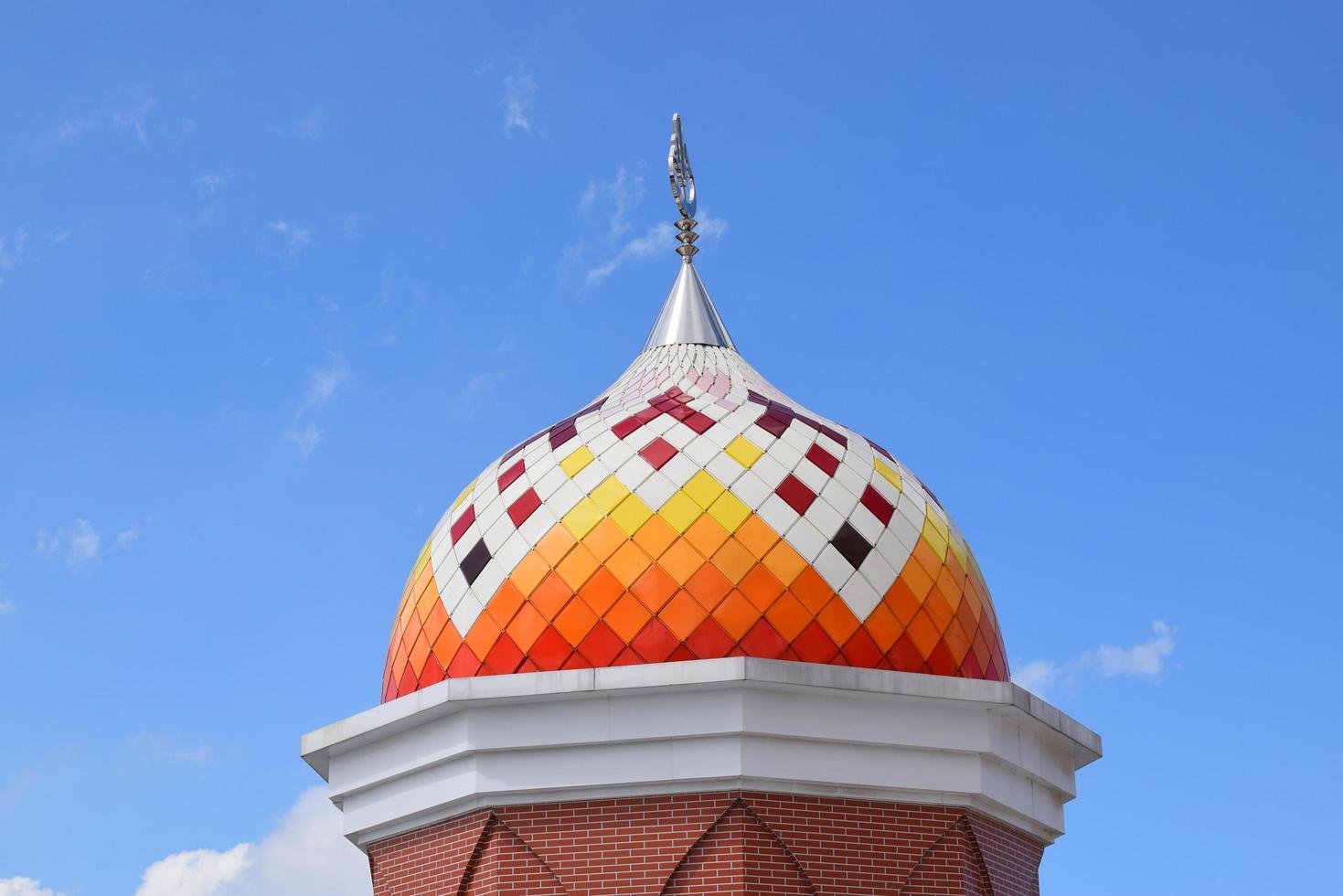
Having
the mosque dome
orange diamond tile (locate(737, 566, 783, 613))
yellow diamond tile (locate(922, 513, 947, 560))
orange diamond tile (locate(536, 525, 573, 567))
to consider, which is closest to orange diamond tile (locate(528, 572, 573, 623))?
the mosque dome

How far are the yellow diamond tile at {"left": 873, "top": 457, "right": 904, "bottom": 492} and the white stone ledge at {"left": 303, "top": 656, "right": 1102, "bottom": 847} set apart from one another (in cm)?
215

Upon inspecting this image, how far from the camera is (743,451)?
14.2 metres

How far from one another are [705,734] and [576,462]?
278 cm

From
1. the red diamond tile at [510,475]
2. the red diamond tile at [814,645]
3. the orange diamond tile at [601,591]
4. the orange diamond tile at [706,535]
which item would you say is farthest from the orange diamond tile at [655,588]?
the red diamond tile at [510,475]

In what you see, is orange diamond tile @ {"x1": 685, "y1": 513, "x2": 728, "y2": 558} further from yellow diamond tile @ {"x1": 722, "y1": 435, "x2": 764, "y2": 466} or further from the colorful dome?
yellow diamond tile @ {"x1": 722, "y1": 435, "x2": 764, "y2": 466}

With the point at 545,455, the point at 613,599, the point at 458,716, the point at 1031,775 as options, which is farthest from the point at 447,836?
the point at 1031,775

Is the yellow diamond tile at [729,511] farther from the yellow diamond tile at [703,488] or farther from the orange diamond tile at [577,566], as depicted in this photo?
the orange diamond tile at [577,566]

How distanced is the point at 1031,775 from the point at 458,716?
Result: 421 cm

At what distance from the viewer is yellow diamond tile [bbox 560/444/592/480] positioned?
1432 cm

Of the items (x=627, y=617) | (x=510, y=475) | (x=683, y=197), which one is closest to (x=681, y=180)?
(x=683, y=197)

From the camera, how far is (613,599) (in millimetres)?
13219

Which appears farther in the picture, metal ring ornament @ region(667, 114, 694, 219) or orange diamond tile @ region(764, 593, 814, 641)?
metal ring ornament @ region(667, 114, 694, 219)

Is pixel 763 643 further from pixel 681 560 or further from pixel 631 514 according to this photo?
pixel 631 514

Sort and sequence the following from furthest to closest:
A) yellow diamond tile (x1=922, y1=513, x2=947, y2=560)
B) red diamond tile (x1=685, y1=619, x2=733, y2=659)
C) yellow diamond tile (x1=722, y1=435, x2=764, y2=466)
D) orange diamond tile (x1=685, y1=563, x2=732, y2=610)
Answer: yellow diamond tile (x1=922, y1=513, x2=947, y2=560) < yellow diamond tile (x1=722, y1=435, x2=764, y2=466) < orange diamond tile (x1=685, y1=563, x2=732, y2=610) < red diamond tile (x1=685, y1=619, x2=733, y2=659)
